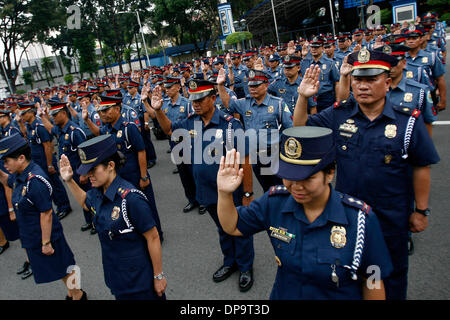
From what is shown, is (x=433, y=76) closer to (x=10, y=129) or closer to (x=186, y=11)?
(x=10, y=129)

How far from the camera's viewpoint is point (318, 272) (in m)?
1.60

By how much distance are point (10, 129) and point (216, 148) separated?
5.67m

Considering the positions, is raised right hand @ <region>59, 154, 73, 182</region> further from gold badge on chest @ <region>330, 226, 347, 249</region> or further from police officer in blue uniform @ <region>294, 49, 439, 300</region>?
gold badge on chest @ <region>330, 226, 347, 249</region>

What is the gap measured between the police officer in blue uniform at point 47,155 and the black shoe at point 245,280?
4456 mm

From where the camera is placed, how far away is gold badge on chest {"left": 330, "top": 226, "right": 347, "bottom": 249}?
1588 millimetres

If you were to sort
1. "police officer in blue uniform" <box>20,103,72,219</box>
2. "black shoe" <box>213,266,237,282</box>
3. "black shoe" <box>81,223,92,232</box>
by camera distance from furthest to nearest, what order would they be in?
"police officer in blue uniform" <box>20,103,72,219</box> < "black shoe" <box>81,223,92,232</box> < "black shoe" <box>213,266,237,282</box>

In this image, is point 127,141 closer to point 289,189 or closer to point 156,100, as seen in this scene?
point 156,100

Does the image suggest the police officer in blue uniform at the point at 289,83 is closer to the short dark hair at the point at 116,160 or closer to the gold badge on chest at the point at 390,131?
the gold badge on chest at the point at 390,131

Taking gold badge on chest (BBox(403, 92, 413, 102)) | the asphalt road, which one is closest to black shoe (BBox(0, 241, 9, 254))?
the asphalt road

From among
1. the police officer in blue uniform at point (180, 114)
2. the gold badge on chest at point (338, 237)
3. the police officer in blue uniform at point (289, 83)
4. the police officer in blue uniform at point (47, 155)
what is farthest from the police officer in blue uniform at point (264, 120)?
the police officer in blue uniform at point (47, 155)

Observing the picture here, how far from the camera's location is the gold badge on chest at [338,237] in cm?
159

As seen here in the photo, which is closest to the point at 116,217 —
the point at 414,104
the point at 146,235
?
the point at 146,235

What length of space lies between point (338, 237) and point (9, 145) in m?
3.30

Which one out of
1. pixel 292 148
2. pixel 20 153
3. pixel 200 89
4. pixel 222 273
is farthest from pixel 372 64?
pixel 20 153
